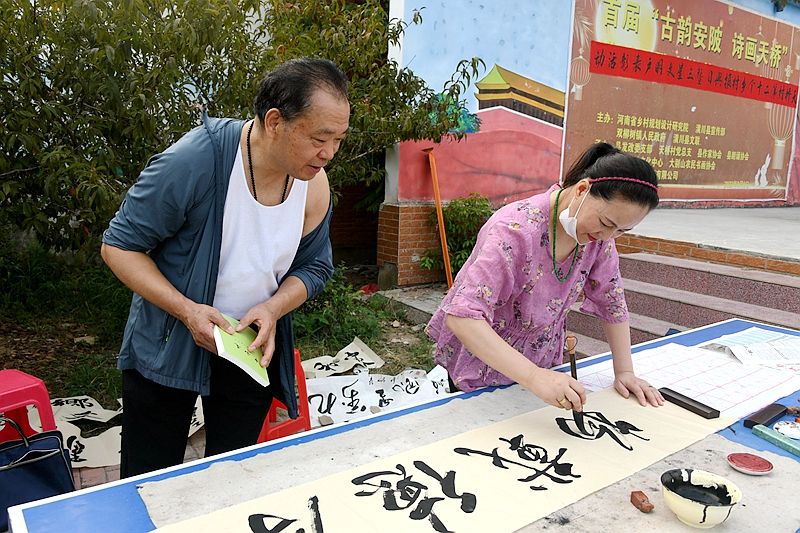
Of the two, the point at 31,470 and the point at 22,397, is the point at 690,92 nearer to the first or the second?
the point at 22,397

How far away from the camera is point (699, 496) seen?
1.14 metres

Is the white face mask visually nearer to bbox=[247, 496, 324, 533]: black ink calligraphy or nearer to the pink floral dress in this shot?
the pink floral dress

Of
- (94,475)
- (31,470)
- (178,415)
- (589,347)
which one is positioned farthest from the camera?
(589,347)

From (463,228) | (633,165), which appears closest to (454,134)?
(463,228)

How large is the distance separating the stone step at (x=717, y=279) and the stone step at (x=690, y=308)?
0.16 ft

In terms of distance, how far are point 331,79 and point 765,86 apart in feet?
30.7

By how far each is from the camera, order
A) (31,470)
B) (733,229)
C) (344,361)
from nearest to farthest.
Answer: (31,470) < (344,361) < (733,229)

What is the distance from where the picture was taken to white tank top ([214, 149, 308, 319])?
144 cm

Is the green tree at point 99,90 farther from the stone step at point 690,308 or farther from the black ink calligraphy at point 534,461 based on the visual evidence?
the stone step at point 690,308

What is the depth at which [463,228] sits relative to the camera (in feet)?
17.3

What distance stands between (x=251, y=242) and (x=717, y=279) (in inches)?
142

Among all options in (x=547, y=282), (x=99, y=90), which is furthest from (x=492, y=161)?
(x=547, y=282)

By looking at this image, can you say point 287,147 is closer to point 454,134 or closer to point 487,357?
point 487,357

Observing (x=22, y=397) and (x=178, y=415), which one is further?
(x=22, y=397)
